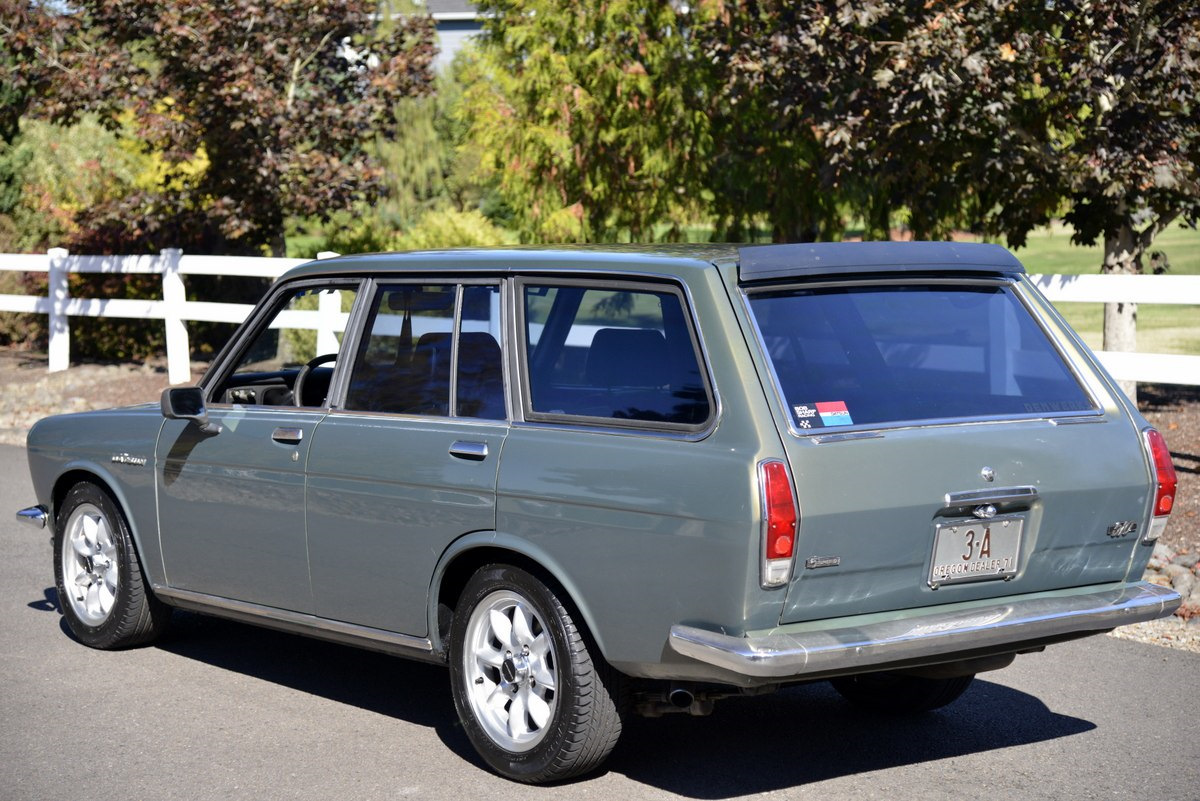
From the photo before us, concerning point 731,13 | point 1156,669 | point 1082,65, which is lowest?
point 1156,669

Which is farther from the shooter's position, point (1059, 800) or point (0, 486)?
point (0, 486)

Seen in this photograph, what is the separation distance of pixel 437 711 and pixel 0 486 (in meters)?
7.08

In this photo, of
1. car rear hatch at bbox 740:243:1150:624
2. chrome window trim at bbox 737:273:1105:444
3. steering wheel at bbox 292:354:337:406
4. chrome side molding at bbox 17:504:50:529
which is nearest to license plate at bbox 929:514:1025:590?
car rear hatch at bbox 740:243:1150:624

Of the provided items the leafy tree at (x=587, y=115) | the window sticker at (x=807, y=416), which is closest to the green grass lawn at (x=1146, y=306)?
the leafy tree at (x=587, y=115)

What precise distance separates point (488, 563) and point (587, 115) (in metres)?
15.6

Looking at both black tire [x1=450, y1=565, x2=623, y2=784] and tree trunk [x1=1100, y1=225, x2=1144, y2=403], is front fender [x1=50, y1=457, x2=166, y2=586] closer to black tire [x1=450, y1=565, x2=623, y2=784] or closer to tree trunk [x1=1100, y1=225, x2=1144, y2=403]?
black tire [x1=450, y1=565, x2=623, y2=784]

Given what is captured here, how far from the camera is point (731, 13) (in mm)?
15938

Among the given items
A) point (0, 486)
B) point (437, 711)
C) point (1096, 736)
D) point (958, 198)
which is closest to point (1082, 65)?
point (958, 198)

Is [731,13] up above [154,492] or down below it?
above

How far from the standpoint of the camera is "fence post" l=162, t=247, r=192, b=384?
58.8 ft

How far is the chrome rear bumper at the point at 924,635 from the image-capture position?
4625 millimetres

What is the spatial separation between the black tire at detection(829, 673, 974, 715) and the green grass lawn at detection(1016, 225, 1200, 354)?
36.6 feet

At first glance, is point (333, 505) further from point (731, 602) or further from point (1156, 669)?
point (1156, 669)

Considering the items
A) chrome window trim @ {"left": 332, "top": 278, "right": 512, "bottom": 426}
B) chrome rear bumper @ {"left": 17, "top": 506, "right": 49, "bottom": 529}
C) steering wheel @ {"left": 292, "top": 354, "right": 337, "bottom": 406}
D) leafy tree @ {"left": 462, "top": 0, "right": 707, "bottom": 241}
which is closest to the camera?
chrome window trim @ {"left": 332, "top": 278, "right": 512, "bottom": 426}
